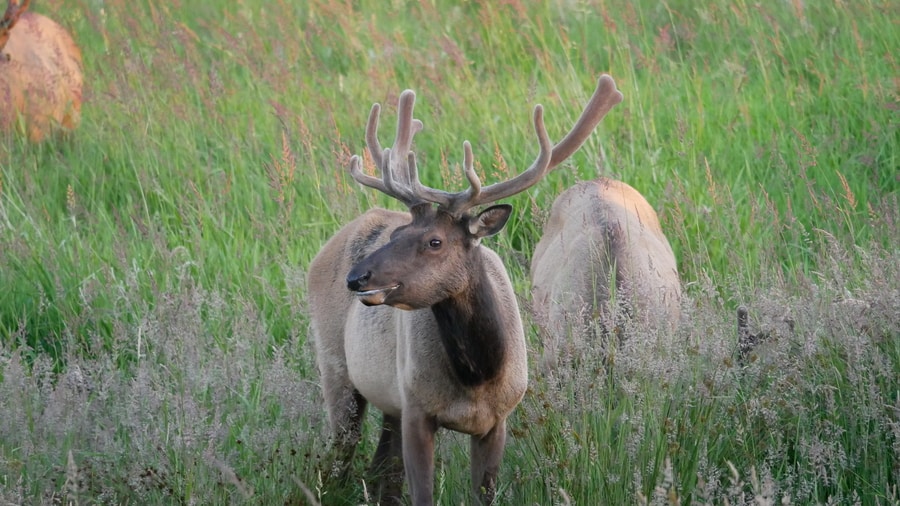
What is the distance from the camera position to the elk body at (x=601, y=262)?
5555mm

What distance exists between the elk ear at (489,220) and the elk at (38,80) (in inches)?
205

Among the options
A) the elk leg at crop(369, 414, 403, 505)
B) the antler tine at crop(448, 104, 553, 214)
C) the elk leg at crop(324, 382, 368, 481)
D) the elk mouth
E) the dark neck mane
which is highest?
the antler tine at crop(448, 104, 553, 214)

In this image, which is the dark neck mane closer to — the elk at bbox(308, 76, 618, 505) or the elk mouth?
the elk at bbox(308, 76, 618, 505)

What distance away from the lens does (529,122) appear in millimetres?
8172

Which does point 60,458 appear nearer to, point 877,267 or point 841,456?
point 841,456

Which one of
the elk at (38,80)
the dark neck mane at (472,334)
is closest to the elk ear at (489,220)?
the dark neck mane at (472,334)

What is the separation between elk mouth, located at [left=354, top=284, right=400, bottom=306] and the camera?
14.1ft

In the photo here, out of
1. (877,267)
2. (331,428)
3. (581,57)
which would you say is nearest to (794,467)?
(877,267)

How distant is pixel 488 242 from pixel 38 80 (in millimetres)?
4037

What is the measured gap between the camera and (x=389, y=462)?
5445 mm

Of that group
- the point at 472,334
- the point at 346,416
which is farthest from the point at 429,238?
A: the point at 346,416

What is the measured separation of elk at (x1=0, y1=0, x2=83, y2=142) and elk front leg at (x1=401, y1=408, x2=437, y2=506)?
523cm

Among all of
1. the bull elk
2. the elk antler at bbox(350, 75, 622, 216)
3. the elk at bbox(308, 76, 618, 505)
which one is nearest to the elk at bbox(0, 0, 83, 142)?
the bull elk

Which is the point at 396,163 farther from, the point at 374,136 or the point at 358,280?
the point at 358,280
